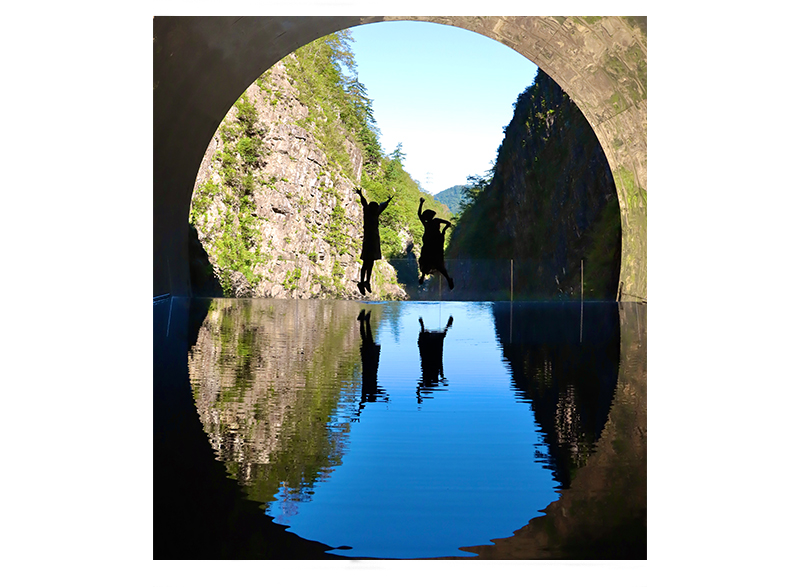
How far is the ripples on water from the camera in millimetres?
2930

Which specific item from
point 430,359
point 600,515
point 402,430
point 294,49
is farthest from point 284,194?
point 600,515

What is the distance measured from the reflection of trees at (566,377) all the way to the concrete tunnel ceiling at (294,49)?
239 cm

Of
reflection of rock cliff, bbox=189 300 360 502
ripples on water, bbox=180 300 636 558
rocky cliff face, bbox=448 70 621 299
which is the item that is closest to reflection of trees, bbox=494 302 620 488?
ripples on water, bbox=180 300 636 558

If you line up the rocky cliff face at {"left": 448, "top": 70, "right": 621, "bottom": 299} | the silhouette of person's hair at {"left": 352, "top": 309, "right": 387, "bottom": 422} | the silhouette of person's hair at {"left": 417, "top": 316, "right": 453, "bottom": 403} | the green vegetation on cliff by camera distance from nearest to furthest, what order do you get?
1. the silhouette of person's hair at {"left": 352, "top": 309, "right": 387, "bottom": 422}
2. the silhouette of person's hair at {"left": 417, "top": 316, "right": 453, "bottom": 403}
3. the rocky cliff face at {"left": 448, "top": 70, "right": 621, "bottom": 299}
4. the green vegetation on cliff

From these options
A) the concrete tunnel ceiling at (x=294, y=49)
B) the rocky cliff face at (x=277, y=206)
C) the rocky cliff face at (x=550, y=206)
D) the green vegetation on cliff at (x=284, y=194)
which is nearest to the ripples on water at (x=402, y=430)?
the concrete tunnel ceiling at (x=294, y=49)

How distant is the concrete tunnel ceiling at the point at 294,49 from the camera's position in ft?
27.9

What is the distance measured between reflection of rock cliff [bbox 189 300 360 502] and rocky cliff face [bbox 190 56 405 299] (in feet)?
89.9

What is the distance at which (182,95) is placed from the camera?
376 inches

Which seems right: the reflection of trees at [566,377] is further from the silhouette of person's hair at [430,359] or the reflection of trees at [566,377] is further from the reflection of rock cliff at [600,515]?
the silhouette of person's hair at [430,359]

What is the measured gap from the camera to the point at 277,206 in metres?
39.7

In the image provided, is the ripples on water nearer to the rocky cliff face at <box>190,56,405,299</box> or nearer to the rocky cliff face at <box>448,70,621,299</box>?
the rocky cliff face at <box>448,70,621,299</box>

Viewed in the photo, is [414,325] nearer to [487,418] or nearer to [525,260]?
[487,418]

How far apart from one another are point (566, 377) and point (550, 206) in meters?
29.6
